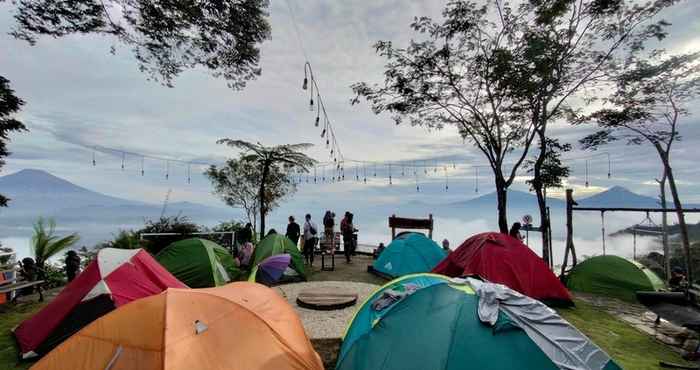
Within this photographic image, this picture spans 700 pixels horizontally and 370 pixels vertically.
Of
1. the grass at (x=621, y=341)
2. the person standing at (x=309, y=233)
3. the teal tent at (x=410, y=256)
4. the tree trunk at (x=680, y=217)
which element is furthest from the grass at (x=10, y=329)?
the tree trunk at (x=680, y=217)

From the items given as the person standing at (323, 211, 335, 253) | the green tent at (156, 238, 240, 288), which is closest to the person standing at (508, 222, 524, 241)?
the person standing at (323, 211, 335, 253)

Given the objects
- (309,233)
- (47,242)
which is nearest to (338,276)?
(309,233)

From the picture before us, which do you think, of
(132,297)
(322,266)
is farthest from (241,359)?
(322,266)

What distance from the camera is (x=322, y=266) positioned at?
548 inches

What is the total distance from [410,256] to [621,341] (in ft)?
18.3

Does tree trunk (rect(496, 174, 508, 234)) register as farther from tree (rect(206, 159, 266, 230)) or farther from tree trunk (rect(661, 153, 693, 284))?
tree (rect(206, 159, 266, 230))

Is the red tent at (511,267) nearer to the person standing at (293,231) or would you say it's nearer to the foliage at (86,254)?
the person standing at (293,231)

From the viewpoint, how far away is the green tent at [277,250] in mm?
10961

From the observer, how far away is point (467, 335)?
3.48 metres

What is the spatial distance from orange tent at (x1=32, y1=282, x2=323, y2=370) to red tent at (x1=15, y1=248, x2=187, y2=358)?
7.62ft

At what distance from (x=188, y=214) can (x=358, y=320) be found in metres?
13.9

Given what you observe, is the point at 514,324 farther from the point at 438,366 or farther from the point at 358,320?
the point at 358,320

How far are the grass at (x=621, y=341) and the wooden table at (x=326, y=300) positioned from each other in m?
4.86

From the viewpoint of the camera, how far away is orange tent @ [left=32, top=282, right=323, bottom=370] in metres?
A: 3.25
